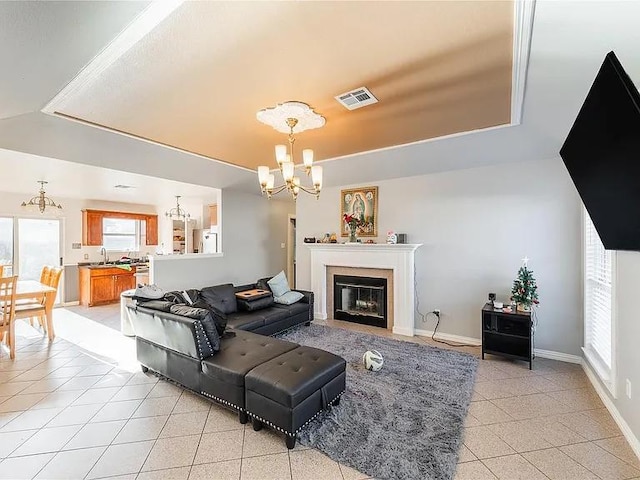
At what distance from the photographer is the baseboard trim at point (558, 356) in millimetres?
3587

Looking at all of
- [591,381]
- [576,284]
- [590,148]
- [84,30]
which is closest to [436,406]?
[591,381]

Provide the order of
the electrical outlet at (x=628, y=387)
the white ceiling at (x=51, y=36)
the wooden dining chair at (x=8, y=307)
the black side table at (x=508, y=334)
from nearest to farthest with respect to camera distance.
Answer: the white ceiling at (x=51, y=36) < the electrical outlet at (x=628, y=387) < the black side table at (x=508, y=334) < the wooden dining chair at (x=8, y=307)

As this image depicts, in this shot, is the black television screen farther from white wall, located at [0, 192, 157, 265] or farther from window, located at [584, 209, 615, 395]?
white wall, located at [0, 192, 157, 265]

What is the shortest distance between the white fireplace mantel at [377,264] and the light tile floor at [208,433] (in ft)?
4.91

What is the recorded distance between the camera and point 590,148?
1.96 m

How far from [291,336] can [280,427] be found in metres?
2.43

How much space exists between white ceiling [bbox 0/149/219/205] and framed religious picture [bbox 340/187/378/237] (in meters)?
2.47

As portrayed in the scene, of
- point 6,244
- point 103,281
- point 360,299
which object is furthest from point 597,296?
point 6,244

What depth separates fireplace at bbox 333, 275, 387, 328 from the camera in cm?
507

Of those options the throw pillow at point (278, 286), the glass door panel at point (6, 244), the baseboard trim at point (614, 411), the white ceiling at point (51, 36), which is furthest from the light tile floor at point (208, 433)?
the glass door panel at point (6, 244)

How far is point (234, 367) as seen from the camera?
243 centimetres

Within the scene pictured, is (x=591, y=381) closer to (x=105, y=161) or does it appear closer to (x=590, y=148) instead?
(x=590, y=148)

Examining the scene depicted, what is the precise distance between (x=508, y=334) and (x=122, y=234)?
853 centimetres

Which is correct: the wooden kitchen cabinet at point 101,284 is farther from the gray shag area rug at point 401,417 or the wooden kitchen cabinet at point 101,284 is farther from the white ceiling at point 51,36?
the gray shag area rug at point 401,417
